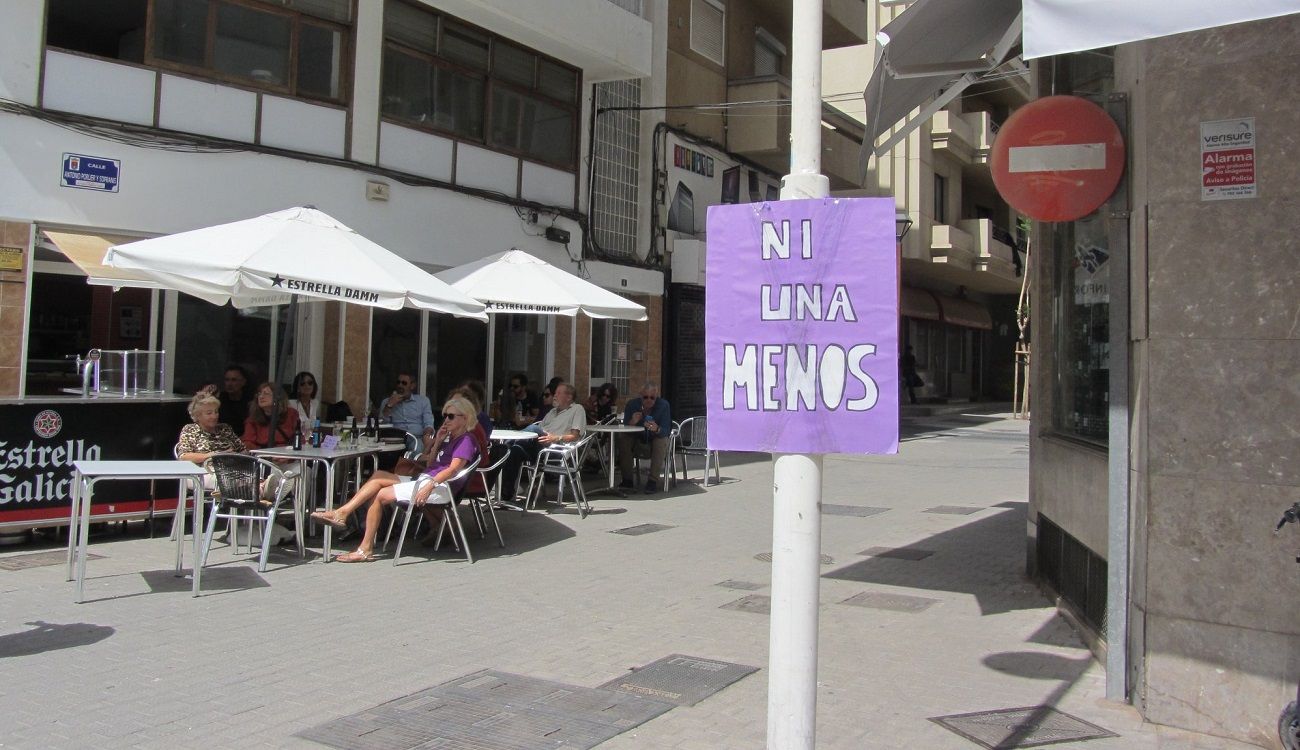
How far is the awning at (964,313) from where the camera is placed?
3486 centimetres

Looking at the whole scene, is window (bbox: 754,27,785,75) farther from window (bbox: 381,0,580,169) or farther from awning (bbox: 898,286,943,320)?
awning (bbox: 898,286,943,320)

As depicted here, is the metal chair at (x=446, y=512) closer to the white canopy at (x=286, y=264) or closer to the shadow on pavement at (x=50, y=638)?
the white canopy at (x=286, y=264)

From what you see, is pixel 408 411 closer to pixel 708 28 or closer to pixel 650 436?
pixel 650 436

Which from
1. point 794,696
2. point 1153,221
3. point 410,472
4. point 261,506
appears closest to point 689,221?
point 410,472

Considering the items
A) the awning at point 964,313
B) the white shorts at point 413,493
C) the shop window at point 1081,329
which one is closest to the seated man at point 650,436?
the white shorts at point 413,493

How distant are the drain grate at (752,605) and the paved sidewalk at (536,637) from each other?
0.14ft

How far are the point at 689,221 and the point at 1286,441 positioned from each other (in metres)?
16.0

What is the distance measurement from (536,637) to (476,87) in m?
10.5

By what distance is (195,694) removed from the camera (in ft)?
16.5

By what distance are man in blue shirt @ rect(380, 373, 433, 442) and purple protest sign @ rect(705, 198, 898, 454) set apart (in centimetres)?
853

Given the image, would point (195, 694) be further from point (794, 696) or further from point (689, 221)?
point (689, 221)

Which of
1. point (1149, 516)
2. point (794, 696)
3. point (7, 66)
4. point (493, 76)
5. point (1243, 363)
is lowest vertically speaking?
point (794, 696)

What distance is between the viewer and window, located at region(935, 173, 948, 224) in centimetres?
3183

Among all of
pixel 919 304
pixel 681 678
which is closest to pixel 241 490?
pixel 681 678
